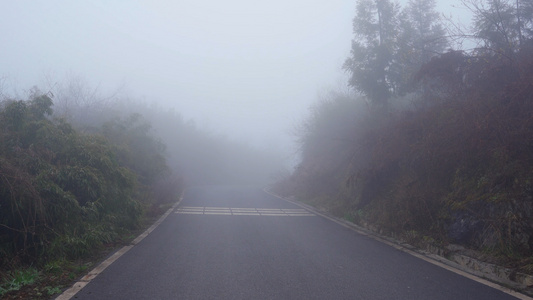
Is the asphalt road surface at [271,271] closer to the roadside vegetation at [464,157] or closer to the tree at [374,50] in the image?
the roadside vegetation at [464,157]

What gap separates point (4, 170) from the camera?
7.18 m

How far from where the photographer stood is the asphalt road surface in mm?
6004

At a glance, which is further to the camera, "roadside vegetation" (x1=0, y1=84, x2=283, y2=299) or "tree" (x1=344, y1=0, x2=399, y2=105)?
"tree" (x1=344, y1=0, x2=399, y2=105)

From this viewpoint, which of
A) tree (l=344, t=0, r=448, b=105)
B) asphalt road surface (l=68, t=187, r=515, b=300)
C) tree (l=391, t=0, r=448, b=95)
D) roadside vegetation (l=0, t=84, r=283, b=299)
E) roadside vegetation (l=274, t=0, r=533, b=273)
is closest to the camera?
asphalt road surface (l=68, t=187, r=515, b=300)

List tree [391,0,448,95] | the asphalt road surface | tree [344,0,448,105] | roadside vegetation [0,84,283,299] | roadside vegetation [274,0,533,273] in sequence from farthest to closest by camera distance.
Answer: tree [344,0,448,105] < tree [391,0,448,95] < roadside vegetation [274,0,533,273] < roadside vegetation [0,84,283,299] < the asphalt road surface

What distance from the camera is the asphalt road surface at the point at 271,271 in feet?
19.7

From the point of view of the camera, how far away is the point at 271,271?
7281 mm

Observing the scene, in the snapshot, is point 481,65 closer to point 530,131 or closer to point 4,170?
point 530,131

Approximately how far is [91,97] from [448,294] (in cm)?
2479

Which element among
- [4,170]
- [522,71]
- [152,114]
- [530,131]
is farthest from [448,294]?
[152,114]

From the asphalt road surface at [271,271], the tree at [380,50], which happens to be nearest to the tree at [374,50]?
the tree at [380,50]

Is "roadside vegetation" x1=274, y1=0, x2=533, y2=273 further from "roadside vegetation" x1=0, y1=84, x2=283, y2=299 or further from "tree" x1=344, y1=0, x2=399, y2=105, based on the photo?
"roadside vegetation" x1=0, y1=84, x2=283, y2=299

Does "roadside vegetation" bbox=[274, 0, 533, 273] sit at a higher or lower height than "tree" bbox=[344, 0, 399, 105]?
lower

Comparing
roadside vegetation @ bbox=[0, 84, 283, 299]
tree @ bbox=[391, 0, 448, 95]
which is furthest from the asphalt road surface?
tree @ bbox=[391, 0, 448, 95]
